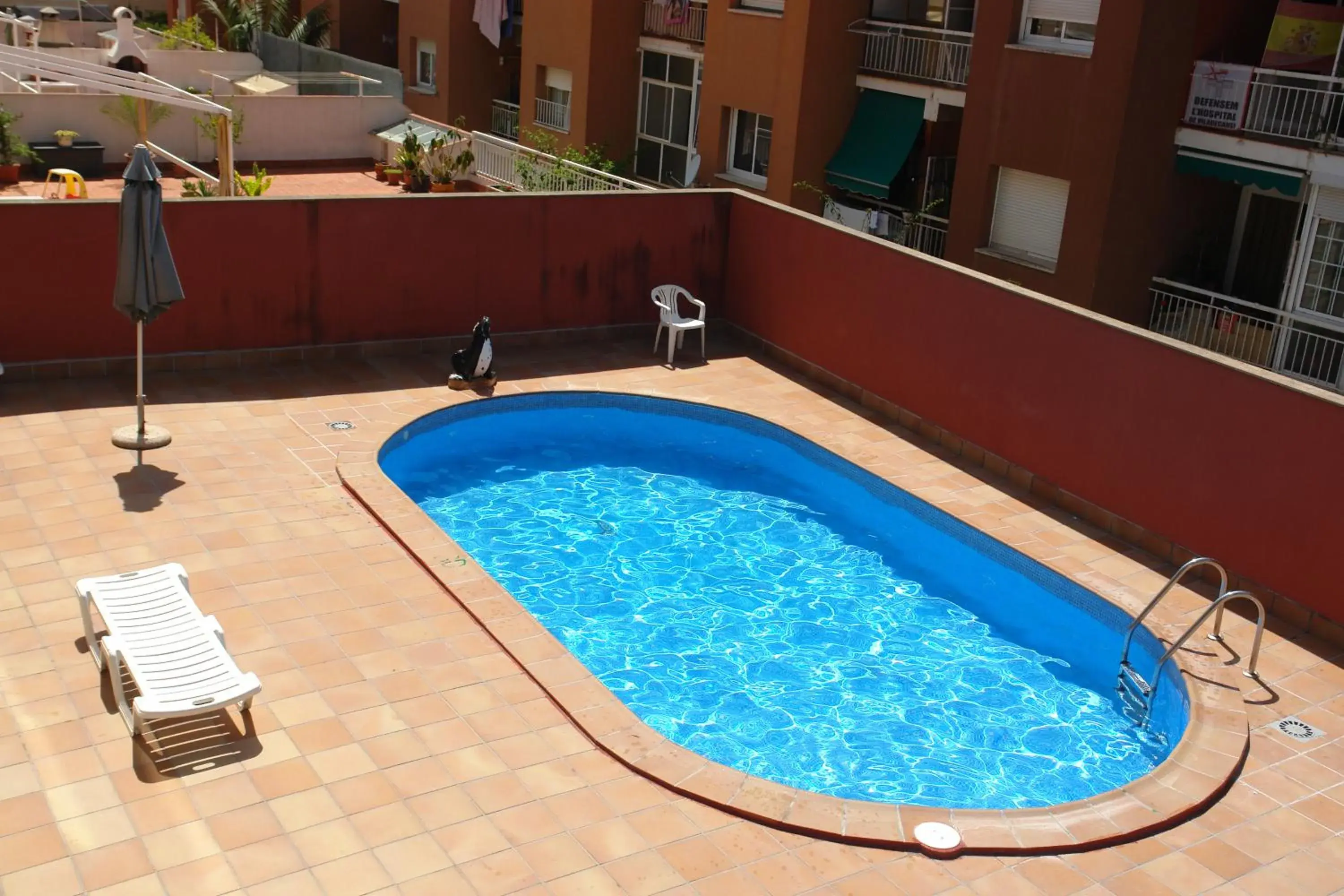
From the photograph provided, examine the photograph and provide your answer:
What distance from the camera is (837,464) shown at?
13883mm

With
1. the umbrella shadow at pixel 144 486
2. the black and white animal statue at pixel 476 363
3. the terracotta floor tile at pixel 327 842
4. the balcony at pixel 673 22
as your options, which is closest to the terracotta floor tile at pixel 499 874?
the terracotta floor tile at pixel 327 842

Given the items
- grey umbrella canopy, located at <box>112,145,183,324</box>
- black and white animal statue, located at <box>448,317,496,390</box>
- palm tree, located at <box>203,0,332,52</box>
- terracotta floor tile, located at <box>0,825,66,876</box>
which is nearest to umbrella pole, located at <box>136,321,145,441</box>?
grey umbrella canopy, located at <box>112,145,183,324</box>

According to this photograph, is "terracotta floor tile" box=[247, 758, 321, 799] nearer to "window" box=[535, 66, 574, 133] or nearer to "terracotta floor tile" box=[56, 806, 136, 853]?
"terracotta floor tile" box=[56, 806, 136, 853]

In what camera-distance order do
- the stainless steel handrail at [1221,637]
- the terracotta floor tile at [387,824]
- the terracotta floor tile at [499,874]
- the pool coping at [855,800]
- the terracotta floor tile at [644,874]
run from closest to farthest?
1. the terracotta floor tile at [499,874]
2. the terracotta floor tile at [644,874]
3. the terracotta floor tile at [387,824]
4. the pool coping at [855,800]
5. the stainless steel handrail at [1221,637]

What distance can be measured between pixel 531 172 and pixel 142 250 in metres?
12.1

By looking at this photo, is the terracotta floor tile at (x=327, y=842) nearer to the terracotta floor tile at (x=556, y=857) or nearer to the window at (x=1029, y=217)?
the terracotta floor tile at (x=556, y=857)

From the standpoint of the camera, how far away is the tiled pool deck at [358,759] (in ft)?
23.5

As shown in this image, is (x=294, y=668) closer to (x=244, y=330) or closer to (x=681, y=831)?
(x=681, y=831)

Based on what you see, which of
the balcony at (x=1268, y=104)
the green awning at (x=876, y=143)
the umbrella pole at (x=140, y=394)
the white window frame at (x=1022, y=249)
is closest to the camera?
the umbrella pole at (x=140, y=394)

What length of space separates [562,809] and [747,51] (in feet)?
63.6

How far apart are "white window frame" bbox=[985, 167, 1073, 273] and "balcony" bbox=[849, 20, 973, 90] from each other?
1.90 m

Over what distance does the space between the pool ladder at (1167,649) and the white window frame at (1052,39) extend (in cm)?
1068

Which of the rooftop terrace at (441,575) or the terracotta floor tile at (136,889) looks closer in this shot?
the terracotta floor tile at (136,889)

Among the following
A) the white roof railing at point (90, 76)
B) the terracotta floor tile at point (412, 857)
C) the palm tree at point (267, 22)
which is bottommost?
the terracotta floor tile at point (412, 857)
